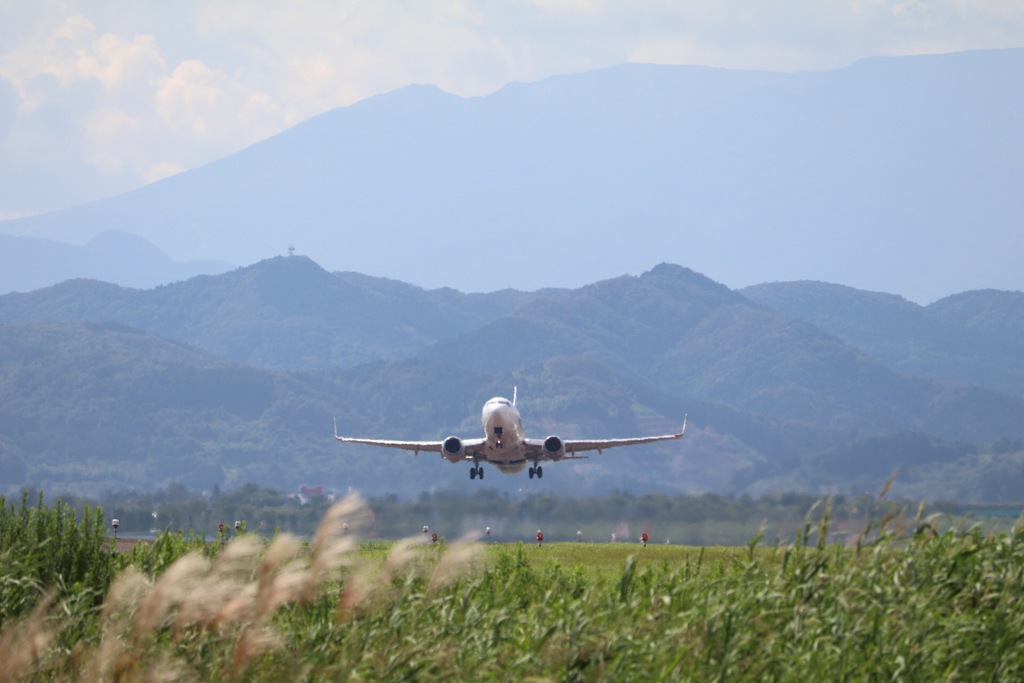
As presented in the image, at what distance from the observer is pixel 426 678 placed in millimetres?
23156

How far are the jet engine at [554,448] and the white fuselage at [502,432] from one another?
1324 millimetres

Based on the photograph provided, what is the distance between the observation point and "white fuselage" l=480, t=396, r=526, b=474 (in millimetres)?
73125

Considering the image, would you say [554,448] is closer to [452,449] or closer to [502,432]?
[502,432]

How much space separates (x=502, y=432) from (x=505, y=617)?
155 feet

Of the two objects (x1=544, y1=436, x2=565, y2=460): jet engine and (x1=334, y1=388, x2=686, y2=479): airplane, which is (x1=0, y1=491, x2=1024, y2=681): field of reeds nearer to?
(x1=334, y1=388, x2=686, y2=479): airplane

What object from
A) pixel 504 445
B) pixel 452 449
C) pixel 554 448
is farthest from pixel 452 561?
pixel 452 449

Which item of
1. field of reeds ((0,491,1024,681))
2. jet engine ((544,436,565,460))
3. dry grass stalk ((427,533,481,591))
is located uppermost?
jet engine ((544,436,565,460))

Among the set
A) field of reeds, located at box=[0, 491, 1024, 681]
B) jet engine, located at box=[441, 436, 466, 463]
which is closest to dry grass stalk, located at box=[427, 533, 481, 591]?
field of reeds, located at box=[0, 491, 1024, 681]

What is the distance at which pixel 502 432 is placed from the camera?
7338cm

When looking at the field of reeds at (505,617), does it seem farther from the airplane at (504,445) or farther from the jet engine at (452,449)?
the jet engine at (452,449)

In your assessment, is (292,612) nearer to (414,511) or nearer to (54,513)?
(54,513)

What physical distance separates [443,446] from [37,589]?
153ft

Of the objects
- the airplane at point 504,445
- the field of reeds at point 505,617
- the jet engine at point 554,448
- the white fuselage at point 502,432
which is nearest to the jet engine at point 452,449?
the airplane at point 504,445

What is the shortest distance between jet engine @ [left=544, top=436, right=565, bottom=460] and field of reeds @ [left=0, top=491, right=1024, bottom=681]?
42.1m
